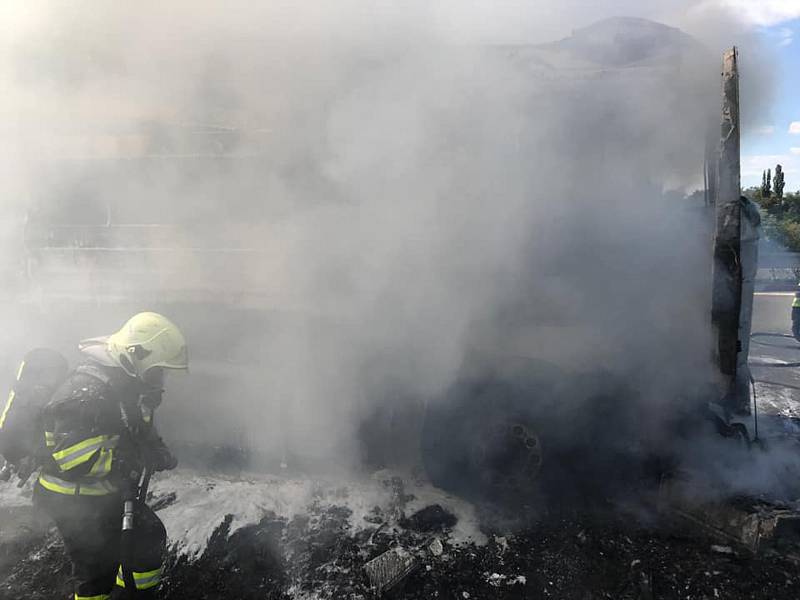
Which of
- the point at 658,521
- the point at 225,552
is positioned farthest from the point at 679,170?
the point at 225,552

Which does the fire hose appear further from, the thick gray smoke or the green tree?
the green tree

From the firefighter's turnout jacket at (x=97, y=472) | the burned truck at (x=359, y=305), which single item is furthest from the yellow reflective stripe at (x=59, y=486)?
the burned truck at (x=359, y=305)

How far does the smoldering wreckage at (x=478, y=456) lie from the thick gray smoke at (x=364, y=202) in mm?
36

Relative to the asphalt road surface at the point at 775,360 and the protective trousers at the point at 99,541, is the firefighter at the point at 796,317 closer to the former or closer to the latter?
the asphalt road surface at the point at 775,360

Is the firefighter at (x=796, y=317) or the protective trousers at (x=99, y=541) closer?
the protective trousers at (x=99, y=541)

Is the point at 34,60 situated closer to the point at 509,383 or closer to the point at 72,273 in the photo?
the point at 72,273

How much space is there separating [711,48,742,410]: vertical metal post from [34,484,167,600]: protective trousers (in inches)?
132

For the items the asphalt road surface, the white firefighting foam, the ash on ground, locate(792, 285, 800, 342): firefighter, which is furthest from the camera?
locate(792, 285, 800, 342): firefighter

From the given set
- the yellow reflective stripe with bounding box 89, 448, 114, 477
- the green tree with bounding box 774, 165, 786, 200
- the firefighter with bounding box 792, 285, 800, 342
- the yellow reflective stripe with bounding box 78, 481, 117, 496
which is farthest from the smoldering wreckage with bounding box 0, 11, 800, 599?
the green tree with bounding box 774, 165, 786, 200

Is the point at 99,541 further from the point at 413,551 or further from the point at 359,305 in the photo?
the point at 359,305

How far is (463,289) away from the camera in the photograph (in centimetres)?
362

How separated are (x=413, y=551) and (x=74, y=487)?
188 cm

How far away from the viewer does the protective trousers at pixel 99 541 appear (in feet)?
7.09

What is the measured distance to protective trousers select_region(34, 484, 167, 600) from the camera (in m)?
2.16
